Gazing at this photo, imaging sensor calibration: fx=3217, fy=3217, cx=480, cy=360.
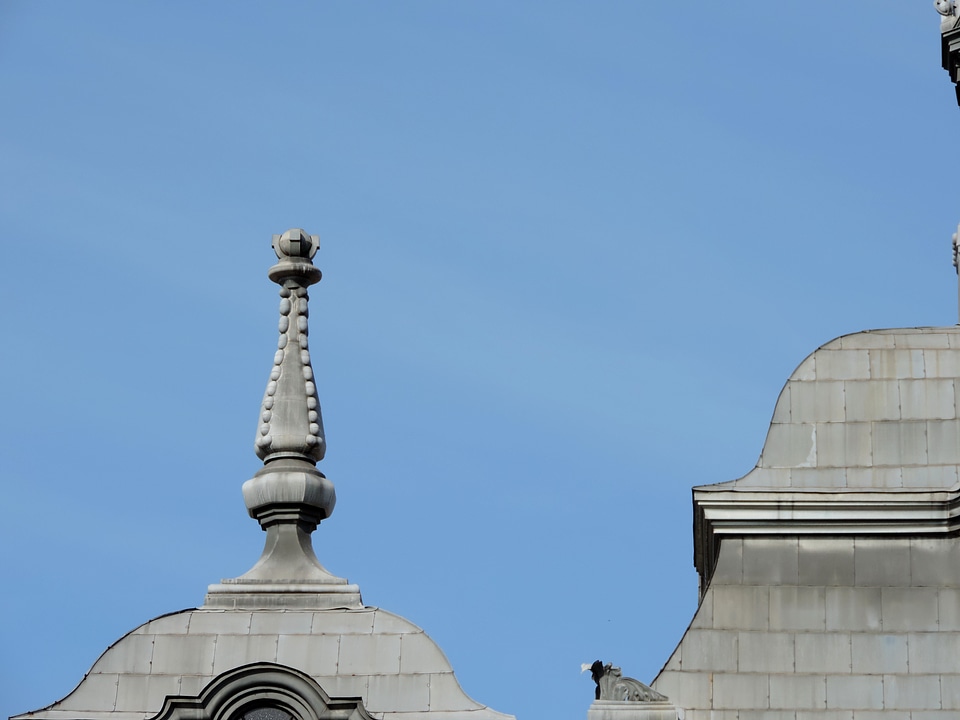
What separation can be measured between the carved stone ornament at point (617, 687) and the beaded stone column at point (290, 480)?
13.3 ft

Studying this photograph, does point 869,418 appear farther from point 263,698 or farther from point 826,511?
point 263,698

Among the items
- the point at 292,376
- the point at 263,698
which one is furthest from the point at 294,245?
the point at 263,698

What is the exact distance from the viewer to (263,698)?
46.6 metres

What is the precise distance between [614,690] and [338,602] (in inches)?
182

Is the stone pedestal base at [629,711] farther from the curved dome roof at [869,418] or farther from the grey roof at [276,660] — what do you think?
the curved dome roof at [869,418]

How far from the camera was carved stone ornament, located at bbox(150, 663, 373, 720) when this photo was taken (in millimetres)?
46531

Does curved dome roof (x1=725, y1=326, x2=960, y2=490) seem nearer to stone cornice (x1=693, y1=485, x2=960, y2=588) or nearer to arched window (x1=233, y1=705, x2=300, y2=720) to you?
stone cornice (x1=693, y1=485, x2=960, y2=588)

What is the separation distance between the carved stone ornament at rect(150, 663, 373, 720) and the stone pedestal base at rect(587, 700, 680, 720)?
3.29 m

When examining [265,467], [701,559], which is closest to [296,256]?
[265,467]

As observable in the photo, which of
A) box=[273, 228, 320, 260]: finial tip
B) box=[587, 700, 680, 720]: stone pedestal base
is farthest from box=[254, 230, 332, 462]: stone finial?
box=[587, 700, 680, 720]: stone pedestal base

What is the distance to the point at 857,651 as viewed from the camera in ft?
156

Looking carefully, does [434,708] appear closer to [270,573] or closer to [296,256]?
[270,573]

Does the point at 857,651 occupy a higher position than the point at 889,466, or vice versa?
the point at 889,466

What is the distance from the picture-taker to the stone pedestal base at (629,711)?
152 feet
